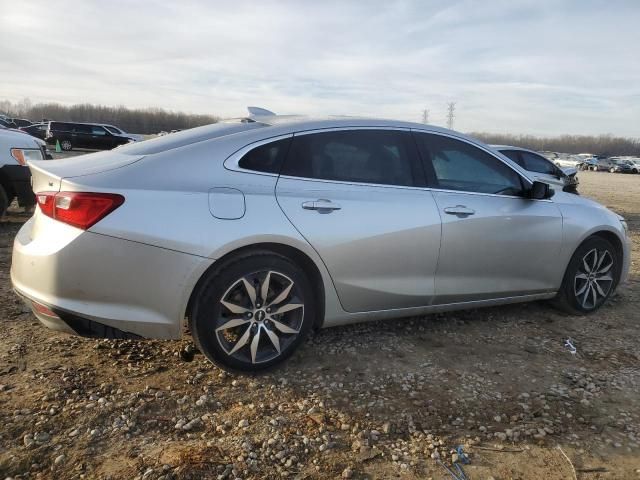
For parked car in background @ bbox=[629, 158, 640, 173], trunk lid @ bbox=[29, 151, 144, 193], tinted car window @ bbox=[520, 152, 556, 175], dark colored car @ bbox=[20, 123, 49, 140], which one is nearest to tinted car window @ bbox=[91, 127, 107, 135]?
dark colored car @ bbox=[20, 123, 49, 140]

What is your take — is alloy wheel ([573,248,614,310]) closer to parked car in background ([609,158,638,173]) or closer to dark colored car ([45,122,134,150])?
dark colored car ([45,122,134,150])

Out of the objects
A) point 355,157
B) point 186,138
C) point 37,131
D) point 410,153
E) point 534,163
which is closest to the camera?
point 186,138

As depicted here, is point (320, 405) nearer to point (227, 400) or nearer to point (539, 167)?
point (227, 400)

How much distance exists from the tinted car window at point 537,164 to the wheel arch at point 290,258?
8601 millimetres

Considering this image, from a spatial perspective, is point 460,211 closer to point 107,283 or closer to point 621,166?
point 107,283

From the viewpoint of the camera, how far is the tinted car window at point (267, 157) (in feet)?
10.5

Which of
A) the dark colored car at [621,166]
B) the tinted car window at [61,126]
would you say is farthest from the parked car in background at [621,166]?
the tinted car window at [61,126]

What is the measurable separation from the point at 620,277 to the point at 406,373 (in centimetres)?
267

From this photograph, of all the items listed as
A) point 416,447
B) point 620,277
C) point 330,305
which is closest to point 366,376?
point 330,305

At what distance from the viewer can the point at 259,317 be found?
314cm

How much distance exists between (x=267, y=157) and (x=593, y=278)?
3179mm

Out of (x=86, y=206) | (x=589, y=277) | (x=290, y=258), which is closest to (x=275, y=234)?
(x=290, y=258)

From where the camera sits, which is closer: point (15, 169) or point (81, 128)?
point (15, 169)

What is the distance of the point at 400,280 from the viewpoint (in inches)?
142
